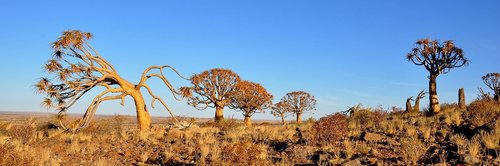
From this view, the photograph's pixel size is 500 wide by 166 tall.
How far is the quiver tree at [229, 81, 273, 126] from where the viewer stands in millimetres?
42812

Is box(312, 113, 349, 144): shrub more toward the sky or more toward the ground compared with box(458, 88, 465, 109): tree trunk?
more toward the ground

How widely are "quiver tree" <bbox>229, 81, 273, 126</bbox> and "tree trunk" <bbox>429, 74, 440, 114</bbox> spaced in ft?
71.2

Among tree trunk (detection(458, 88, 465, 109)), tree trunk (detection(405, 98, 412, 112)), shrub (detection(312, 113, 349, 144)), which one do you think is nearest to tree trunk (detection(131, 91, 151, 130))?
shrub (detection(312, 113, 349, 144))

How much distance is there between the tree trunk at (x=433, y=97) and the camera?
884 inches

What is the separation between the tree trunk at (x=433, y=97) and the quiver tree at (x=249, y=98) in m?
21.7

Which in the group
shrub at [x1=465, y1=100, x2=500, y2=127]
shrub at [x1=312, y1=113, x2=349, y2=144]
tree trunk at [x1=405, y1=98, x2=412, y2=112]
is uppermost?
tree trunk at [x1=405, y1=98, x2=412, y2=112]

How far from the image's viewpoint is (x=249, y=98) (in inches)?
1759

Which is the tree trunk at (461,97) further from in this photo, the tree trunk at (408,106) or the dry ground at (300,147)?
the dry ground at (300,147)

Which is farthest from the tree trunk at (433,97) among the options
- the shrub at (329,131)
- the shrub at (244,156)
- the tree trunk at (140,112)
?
the tree trunk at (140,112)

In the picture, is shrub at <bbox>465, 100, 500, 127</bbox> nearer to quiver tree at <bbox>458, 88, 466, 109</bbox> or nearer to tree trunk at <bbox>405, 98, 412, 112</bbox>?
quiver tree at <bbox>458, 88, 466, 109</bbox>

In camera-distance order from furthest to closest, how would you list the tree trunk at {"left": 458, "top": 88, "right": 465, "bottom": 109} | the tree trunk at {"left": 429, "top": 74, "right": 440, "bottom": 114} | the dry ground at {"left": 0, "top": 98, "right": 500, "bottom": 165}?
1. the tree trunk at {"left": 458, "top": 88, "right": 465, "bottom": 109}
2. the tree trunk at {"left": 429, "top": 74, "right": 440, "bottom": 114}
3. the dry ground at {"left": 0, "top": 98, "right": 500, "bottom": 165}

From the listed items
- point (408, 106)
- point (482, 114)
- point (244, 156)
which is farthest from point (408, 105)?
point (244, 156)

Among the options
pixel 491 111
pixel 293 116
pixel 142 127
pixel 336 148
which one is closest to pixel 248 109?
pixel 293 116

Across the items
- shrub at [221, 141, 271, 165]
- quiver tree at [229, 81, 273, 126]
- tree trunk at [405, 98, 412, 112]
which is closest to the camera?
shrub at [221, 141, 271, 165]
